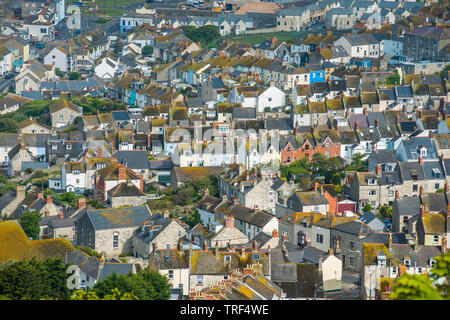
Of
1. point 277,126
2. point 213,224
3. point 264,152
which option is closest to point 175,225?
point 213,224

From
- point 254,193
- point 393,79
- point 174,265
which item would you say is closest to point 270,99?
point 393,79

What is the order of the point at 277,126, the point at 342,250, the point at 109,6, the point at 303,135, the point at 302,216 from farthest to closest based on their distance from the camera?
the point at 109,6 < the point at 277,126 < the point at 303,135 < the point at 302,216 < the point at 342,250

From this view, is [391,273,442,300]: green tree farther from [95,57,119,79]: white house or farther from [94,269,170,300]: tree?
[95,57,119,79]: white house

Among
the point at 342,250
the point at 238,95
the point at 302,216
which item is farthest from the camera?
the point at 238,95

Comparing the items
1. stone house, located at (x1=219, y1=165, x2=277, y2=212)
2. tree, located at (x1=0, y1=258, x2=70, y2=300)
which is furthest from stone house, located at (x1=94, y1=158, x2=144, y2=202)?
tree, located at (x1=0, y1=258, x2=70, y2=300)

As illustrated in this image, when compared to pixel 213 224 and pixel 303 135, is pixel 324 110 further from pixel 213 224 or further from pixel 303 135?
pixel 213 224

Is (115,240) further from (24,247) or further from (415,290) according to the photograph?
(415,290)

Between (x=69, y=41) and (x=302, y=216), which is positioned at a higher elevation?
(x=69, y=41)
